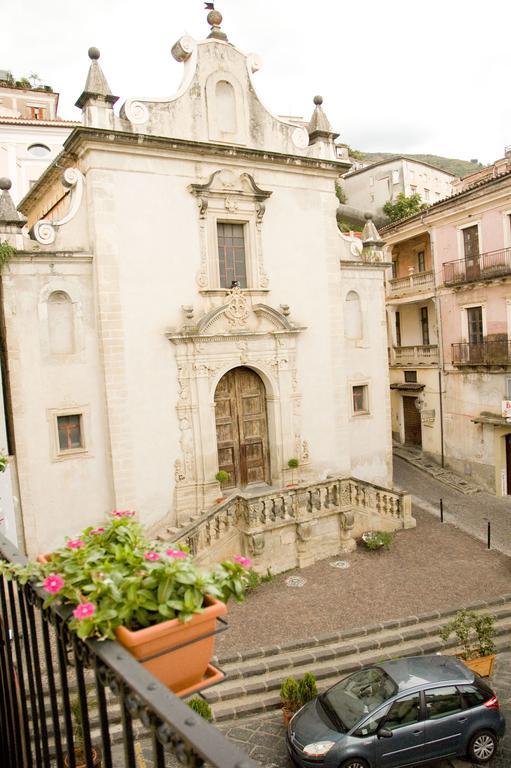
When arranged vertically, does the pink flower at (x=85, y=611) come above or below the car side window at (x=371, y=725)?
above

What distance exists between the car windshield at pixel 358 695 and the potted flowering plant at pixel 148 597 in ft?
22.6

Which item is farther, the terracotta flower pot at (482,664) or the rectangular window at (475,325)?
the rectangular window at (475,325)

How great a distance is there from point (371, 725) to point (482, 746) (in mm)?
2057

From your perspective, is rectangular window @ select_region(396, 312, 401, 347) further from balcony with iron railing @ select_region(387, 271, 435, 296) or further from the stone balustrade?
the stone balustrade

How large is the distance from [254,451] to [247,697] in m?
8.24

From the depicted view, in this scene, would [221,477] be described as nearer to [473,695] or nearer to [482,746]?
[473,695]

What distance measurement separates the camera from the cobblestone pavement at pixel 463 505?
756 inches

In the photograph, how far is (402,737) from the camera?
8.84 metres

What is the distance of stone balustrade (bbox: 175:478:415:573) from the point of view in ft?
51.6

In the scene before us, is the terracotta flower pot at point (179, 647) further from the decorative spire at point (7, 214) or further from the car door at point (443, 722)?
the decorative spire at point (7, 214)

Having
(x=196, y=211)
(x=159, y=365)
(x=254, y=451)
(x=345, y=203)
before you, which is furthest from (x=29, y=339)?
(x=345, y=203)

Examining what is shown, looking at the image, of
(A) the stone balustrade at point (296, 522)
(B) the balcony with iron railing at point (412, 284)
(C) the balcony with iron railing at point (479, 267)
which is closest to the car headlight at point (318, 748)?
(A) the stone balustrade at point (296, 522)

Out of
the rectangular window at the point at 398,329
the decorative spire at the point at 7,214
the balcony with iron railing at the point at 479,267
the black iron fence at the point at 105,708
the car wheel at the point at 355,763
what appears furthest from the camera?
the rectangular window at the point at 398,329

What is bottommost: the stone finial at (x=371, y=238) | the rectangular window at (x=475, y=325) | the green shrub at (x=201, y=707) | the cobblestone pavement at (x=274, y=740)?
the cobblestone pavement at (x=274, y=740)
